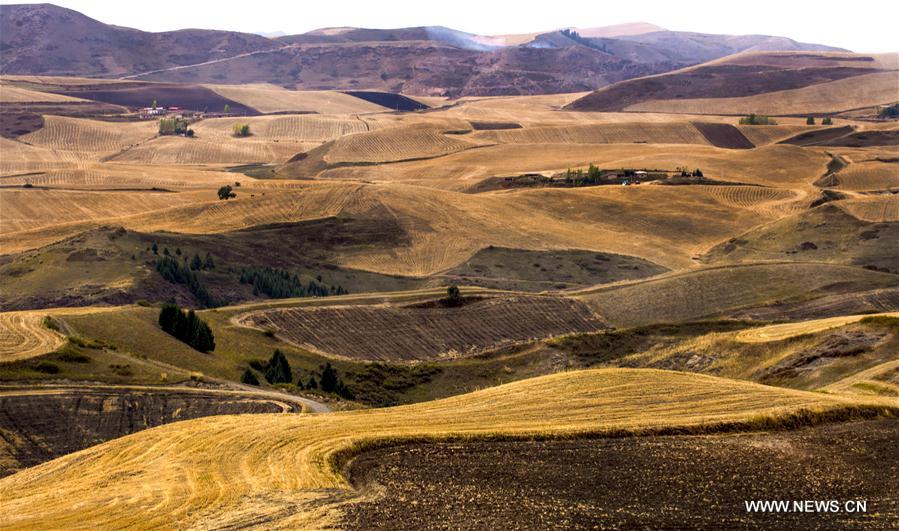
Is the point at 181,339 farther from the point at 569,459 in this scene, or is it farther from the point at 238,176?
the point at 238,176

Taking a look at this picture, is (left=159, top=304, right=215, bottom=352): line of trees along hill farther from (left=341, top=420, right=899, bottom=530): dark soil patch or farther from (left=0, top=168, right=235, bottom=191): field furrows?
(left=0, top=168, right=235, bottom=191): field furrows

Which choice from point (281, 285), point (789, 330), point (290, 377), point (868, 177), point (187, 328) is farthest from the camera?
point (868, 177)

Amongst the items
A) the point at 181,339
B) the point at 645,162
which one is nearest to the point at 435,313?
the point at 181,339

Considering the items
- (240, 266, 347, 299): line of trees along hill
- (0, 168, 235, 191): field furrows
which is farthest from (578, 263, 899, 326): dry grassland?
(0, 168, 235, 191): field furrows

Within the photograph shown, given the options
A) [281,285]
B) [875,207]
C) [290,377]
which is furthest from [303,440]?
[875,207]

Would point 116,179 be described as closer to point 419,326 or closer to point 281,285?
point 281,285

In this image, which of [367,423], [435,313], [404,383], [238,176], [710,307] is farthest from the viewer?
[238,176]
